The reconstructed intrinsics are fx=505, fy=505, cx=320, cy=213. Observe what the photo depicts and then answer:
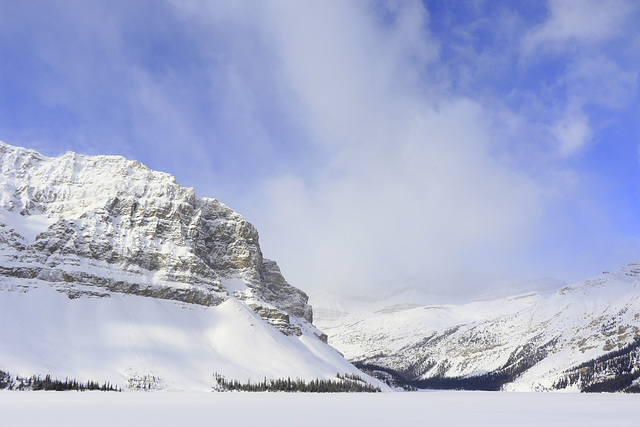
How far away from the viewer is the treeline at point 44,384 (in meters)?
158

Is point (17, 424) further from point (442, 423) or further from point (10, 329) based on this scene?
point (10, 329)

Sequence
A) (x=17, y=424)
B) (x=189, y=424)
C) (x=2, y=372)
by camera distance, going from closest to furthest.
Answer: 1. (x=17, y=424)
2. (x=189, y=424)
3. (x=2, y=372)

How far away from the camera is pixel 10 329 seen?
197500 mm

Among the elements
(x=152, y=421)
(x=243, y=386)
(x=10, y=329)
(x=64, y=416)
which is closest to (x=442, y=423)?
(x=152, y=421)

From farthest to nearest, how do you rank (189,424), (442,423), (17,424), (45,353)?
(45,353) → (442,423) → (189,424) → (17,424)

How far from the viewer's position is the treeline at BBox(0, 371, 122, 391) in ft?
518

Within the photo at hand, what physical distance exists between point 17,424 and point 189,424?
17473 millimetres

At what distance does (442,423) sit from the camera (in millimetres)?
61781

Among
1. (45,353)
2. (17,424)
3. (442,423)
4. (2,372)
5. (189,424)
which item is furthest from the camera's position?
(45,353)

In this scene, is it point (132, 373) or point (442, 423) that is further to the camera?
point (132, 373)

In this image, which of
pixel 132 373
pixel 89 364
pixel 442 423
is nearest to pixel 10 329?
pixel 89 364

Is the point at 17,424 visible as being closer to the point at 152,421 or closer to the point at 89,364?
the point at 152,421

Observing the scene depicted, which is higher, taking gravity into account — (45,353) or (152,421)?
(45,353)

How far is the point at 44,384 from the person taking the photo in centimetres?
15975
